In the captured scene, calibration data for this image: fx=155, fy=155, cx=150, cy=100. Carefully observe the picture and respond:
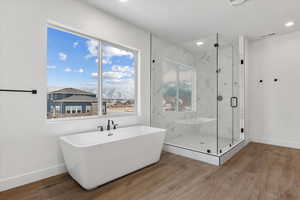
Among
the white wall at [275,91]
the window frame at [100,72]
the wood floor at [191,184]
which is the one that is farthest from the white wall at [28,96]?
the white wall at [275,91]

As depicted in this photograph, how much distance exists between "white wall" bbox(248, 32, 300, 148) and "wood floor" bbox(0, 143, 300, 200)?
3.55 feet

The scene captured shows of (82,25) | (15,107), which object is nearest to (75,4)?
(82,25)

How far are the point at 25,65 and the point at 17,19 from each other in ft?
1.88

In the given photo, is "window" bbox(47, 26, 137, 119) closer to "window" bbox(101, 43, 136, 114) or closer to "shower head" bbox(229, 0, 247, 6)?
"window" bbox(101, 43, 136, 114)

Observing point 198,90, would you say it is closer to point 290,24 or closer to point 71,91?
point 290,24

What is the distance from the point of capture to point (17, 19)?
1952 mm

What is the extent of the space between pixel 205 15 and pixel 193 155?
8.56 feet

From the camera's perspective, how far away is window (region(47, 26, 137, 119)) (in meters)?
2.43

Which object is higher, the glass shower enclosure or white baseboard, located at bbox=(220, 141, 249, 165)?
the glass shower enclosure

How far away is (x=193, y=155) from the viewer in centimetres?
293

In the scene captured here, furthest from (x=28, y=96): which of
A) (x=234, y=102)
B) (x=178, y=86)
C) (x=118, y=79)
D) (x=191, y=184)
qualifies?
(x=234, y=102)

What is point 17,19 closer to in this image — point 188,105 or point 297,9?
point 188,105

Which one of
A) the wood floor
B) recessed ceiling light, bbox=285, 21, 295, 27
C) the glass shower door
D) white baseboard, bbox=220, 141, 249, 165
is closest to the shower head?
the glass shower door

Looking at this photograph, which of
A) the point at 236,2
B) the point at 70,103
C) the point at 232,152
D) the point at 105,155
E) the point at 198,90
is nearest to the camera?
the point at 105,155
